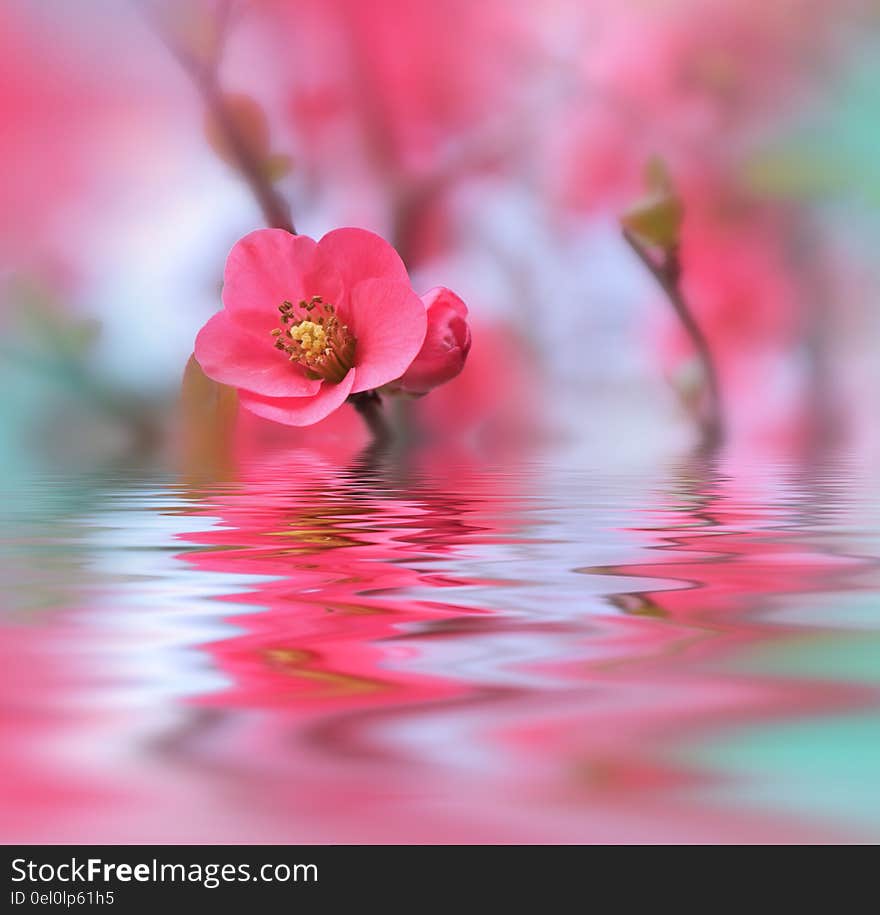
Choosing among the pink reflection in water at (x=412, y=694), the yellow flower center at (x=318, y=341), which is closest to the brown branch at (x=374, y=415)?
the yellow flower center at (x=318, y=341)

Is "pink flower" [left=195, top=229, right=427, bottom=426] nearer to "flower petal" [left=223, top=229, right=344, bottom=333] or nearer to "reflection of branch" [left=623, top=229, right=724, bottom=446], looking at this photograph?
"flower petal" [left=223, top=229, right=344, bottom=333]

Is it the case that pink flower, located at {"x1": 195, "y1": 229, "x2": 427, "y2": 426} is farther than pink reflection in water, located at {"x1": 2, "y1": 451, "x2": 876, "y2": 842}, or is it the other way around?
pink flower, located at {"x1": 195, "y1": 229, "x2": 427, "y2": 426}

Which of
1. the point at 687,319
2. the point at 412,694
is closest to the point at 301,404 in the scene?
the point at 687,319

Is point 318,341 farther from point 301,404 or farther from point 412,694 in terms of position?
point 412,694

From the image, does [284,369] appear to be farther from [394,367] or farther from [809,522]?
[809,522]

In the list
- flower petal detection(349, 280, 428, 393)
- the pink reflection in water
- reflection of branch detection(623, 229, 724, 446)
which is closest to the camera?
the pink reflection in water

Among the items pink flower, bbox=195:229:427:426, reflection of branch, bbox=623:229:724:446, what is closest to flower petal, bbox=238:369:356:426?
pink flower, bbox=195:229:427:426

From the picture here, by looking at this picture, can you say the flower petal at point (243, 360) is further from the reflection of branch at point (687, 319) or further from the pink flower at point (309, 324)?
the reflection of branch at point (687, 319)
